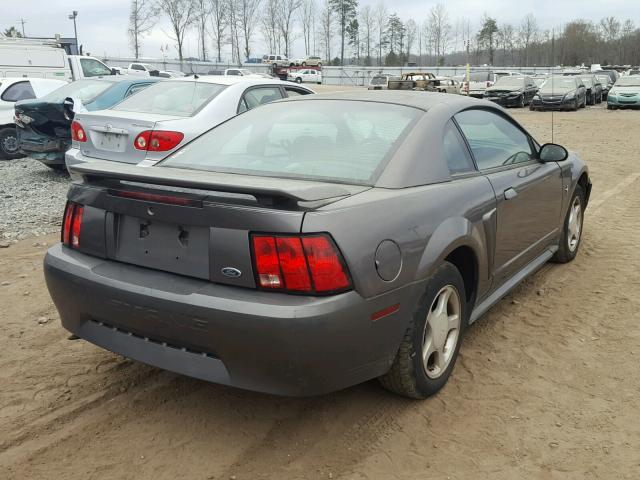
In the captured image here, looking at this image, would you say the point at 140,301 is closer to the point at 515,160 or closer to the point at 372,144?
→ the point at 372,144

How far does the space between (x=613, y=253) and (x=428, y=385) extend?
340cm

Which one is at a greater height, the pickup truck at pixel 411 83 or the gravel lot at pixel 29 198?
the pickup truck at pixel 411 83

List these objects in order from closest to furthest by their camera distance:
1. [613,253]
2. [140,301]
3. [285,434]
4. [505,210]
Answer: [140,301]
[285,434]
[505,210]
[613,253]

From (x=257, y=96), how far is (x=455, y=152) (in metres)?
4.82

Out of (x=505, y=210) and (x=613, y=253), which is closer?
(x=505, y=210)

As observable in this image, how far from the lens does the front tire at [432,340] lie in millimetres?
2839

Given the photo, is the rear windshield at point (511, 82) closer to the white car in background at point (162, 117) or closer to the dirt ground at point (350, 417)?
the white car in background at point (162, 117)

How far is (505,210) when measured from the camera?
3.67 meters

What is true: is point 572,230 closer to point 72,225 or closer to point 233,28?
point 72,225


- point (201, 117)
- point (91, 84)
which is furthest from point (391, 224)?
point (91, 84)

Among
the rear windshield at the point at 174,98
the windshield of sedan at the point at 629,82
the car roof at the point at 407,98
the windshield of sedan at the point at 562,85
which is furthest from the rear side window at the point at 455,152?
the windshield of sedan at the point at 629,82

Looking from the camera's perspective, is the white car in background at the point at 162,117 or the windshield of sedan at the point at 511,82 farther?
the windshield of sedan at the point at 511,82

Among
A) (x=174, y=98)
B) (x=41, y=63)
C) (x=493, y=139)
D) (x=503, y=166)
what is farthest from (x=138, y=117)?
(x=41, y=63)

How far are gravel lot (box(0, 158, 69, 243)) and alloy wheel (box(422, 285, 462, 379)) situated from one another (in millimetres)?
4929
